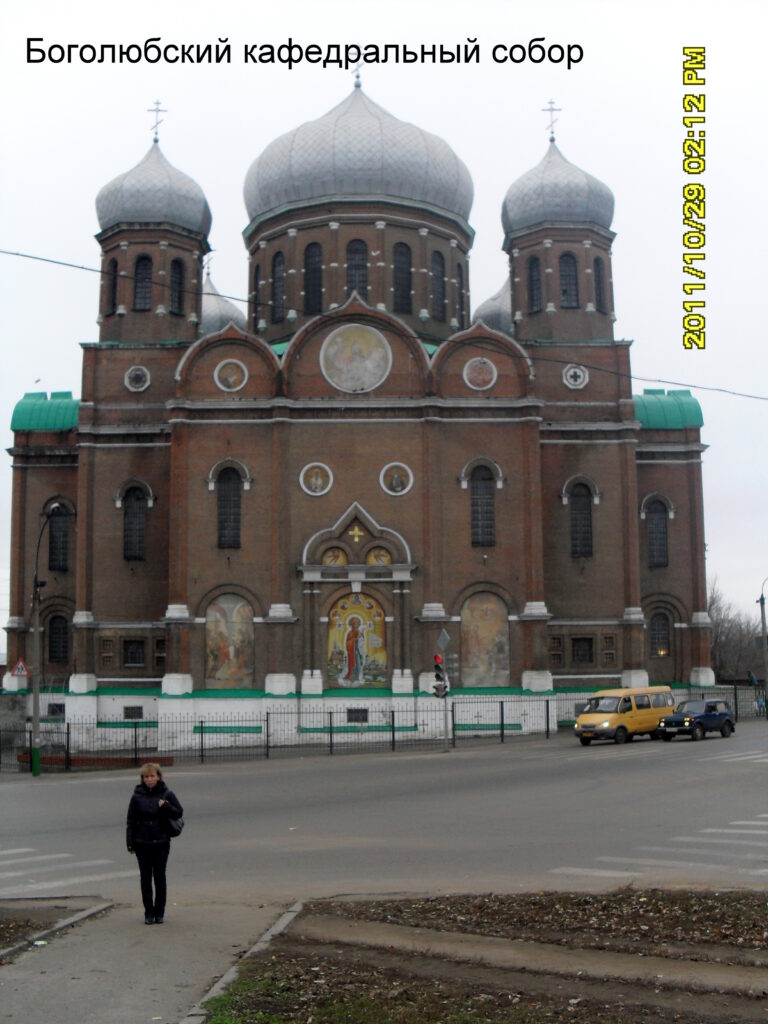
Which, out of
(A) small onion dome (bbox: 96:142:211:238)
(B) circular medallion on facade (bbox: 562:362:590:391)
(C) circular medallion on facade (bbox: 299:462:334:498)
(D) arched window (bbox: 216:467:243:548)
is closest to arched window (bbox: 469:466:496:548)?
(C) circular medallion on facade (bbox: 299:462:334:498)

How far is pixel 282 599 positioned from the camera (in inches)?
1612

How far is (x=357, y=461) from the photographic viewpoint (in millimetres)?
42125

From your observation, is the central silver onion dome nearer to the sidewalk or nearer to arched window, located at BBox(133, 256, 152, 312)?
arched window, located at BBox(133, 256, 152, 312)

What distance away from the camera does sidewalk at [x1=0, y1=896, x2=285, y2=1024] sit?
7762 mm

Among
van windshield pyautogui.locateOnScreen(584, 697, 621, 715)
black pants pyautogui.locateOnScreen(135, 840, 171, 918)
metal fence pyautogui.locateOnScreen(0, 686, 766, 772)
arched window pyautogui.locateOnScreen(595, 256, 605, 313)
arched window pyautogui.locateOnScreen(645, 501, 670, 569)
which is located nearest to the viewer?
black pants pyautogui.locateOnScreen(135, 840, 171, 918)

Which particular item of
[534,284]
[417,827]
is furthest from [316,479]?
[417,827]

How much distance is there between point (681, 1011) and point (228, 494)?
1404 inches

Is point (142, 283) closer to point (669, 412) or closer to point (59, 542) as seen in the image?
point (59, 542)

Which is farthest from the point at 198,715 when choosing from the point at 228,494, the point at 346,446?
the point at 346,446

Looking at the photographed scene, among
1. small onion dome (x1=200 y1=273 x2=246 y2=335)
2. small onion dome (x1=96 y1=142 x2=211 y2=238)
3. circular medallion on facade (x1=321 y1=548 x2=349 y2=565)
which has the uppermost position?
small onion dome (x1=96 y1=142 x2=211 y2=238)

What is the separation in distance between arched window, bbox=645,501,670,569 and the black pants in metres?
38.7

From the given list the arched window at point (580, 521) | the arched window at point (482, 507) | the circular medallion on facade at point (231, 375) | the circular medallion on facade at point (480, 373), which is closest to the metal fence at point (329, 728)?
the arched window at point (482, 507)

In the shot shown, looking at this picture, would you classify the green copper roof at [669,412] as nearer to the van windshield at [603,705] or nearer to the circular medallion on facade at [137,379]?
the van windshield at [603,705]

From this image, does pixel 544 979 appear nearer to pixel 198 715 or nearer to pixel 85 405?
pixel 198 715
